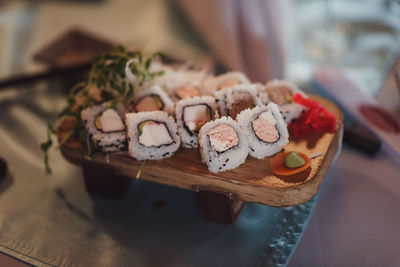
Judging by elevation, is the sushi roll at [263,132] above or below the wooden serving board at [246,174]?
above

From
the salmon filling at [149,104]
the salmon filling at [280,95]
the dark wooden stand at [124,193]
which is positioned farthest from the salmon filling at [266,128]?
the salmon filling at [149,104]

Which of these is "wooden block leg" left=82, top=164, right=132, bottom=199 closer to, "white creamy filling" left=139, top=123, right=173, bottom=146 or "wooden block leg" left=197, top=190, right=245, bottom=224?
"white creamy filling" left=139, top=123, right=173, bottom=146

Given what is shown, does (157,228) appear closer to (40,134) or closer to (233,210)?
(233,210)

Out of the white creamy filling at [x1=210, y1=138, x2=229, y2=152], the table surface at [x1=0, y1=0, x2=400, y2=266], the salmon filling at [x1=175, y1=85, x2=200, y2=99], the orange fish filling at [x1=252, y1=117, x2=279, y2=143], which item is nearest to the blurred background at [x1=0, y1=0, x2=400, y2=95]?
the table surface at [x1=0, y1=0, x2=400, y2=266]

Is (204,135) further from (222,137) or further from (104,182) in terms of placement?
(104,182)

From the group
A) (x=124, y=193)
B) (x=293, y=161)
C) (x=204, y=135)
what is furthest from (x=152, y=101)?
(x=293, y=161)

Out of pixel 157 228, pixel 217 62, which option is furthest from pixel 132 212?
pixel 217 62

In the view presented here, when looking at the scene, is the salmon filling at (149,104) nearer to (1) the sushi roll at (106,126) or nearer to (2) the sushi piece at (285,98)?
(1) the sushi roll at (106,126)
